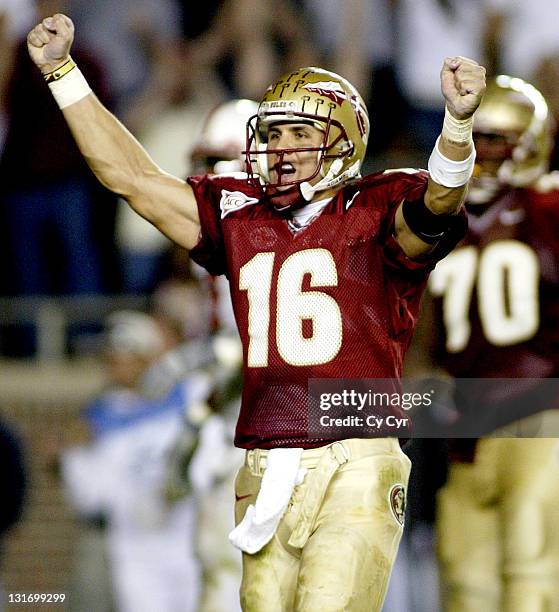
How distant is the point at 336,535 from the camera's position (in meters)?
3.93

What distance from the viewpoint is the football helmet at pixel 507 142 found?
5711 mm

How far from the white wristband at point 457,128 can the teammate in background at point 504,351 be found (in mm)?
1701

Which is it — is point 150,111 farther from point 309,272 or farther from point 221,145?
point 309,272

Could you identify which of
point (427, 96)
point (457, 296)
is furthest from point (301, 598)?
point (427, 96)

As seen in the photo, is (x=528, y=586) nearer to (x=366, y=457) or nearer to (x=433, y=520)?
(x=433, y=520)

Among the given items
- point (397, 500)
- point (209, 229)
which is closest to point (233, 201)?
point (209, 229)

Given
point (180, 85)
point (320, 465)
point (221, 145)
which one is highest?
point (180, 85)

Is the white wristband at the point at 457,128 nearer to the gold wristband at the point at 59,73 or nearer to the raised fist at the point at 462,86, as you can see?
the raised fist at the point at 462,86

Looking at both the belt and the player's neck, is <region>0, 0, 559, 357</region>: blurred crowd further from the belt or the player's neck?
the belt

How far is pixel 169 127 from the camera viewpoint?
9039 mm

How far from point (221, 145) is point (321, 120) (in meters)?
2.12

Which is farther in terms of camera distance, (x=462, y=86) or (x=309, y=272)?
(x=309, y=272)

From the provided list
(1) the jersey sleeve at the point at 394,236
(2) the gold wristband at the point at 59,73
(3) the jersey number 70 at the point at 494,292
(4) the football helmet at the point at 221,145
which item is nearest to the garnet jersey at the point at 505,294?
(3) the jersey number 70 at the point at 494,292

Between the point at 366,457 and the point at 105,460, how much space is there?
396 centimetres
